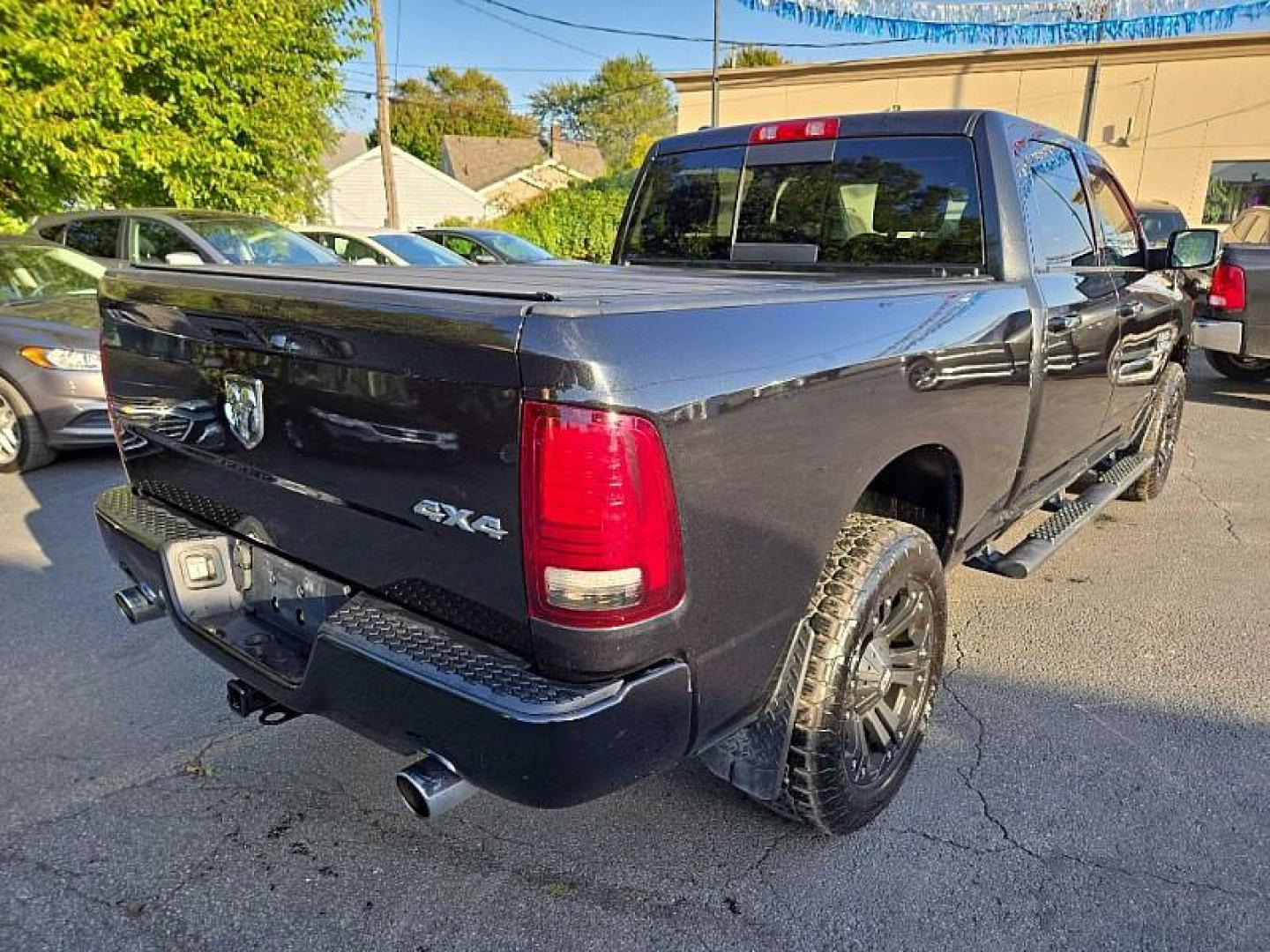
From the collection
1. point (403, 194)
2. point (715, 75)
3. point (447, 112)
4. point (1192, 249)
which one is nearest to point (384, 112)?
point (715, 75)

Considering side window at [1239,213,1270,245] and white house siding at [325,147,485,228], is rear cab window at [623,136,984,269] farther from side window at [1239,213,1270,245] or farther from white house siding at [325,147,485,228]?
white house siding at [325,147,485,228]

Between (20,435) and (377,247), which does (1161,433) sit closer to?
(20,435)

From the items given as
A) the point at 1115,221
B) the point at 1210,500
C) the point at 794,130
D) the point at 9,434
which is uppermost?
the point at 794,130

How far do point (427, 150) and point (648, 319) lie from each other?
65.7 m

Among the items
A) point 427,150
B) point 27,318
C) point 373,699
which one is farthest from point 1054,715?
point 427,150

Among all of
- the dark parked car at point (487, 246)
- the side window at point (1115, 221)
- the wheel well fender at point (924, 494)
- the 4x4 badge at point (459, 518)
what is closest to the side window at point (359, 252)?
the dark parked car at point (487, 246)

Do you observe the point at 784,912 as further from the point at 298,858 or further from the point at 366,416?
the point at 366,416

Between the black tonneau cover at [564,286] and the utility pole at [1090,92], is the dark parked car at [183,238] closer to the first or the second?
the black tonneau cover at [564,286]

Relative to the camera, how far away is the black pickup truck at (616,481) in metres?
1.52

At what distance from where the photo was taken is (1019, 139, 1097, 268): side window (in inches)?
121

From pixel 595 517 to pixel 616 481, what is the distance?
0.07 metres

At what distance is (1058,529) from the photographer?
3430mm

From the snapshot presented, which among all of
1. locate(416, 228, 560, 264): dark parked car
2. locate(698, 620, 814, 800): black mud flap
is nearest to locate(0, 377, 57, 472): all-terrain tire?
locate(698, 620, 814, 800): black mud flap

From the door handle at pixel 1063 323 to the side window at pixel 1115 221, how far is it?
2.94 feet
